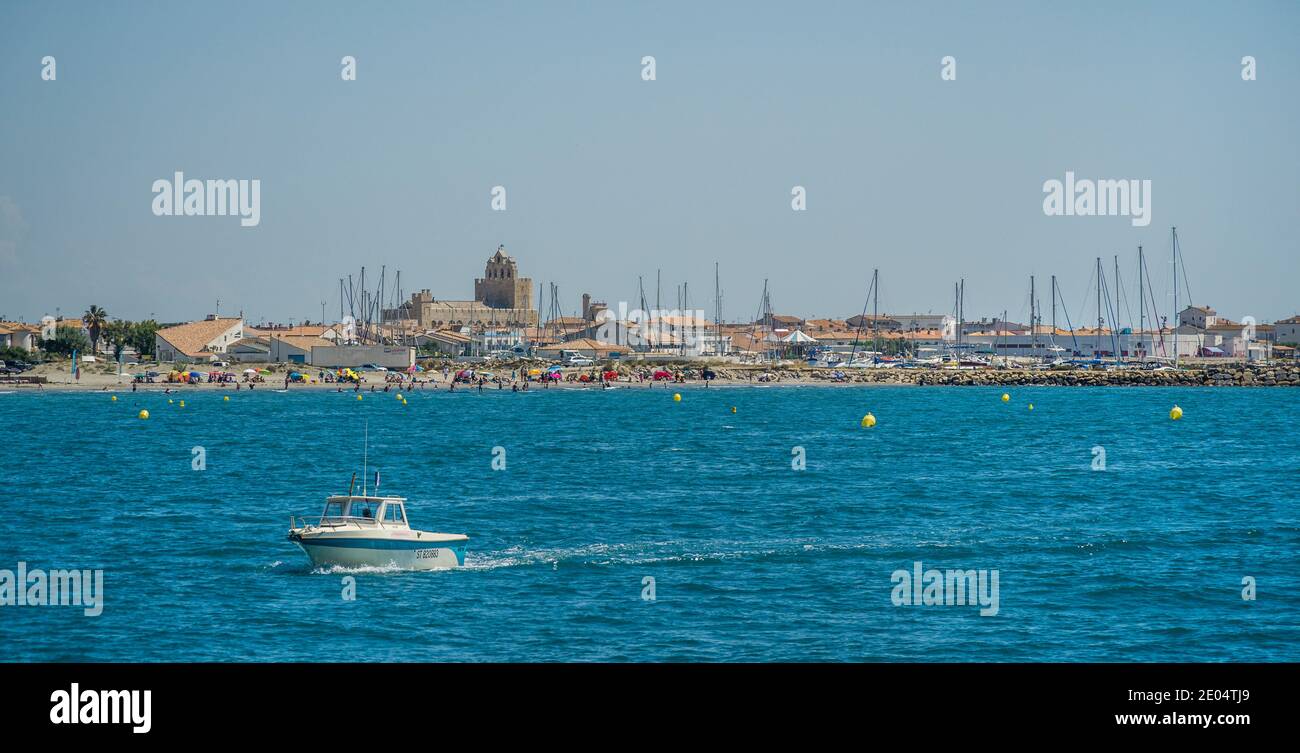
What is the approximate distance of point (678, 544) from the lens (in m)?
33.8

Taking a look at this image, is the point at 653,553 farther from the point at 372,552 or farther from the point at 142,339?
the point at 142,339

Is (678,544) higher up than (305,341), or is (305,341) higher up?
(305,341)

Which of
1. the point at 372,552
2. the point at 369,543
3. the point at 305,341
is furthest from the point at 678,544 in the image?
the point at 305,341

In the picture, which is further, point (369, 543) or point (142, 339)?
point (142, 339)

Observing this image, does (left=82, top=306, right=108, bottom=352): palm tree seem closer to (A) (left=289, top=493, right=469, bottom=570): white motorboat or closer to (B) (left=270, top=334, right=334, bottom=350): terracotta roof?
(B) (left=270, top=334, right=334, bottom=350): terracotta roof

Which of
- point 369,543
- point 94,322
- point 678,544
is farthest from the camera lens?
point 94,322

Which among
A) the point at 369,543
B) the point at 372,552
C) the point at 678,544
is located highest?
the point at 369,543

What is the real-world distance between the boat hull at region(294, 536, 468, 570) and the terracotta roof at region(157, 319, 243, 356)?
143 metres

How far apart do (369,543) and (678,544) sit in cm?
867

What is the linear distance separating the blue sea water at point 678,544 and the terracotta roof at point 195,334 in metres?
87.6

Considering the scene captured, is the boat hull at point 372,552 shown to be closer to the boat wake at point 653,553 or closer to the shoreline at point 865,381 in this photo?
the boat wake at point 653,553

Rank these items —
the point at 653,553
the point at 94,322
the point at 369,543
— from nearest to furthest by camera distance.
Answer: the point at 369,543 → the point at 653,553 → the point at 94,322
